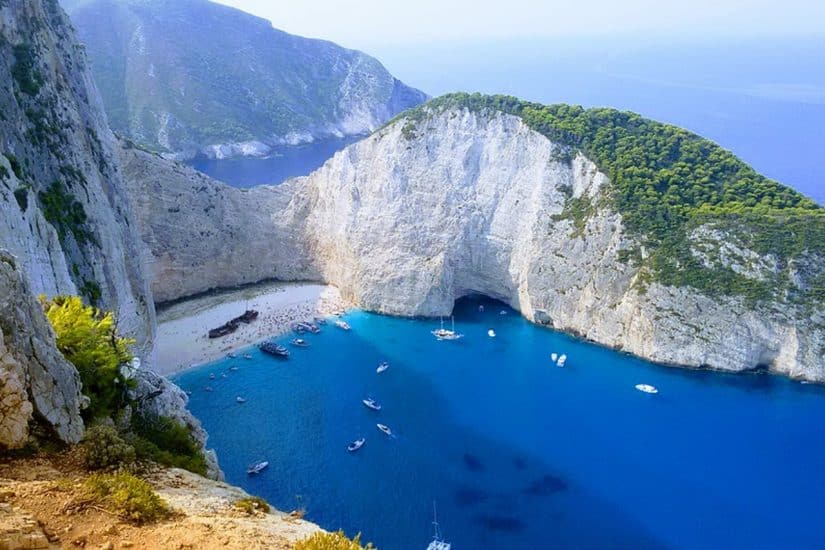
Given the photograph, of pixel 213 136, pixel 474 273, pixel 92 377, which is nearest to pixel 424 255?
pixel 474 273

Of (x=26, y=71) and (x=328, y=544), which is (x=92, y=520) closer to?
(x=328, y=544)

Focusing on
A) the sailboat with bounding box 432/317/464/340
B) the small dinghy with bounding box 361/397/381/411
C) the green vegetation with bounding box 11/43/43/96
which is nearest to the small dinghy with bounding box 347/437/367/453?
the small dinghy with bounding box 361/397/381/411

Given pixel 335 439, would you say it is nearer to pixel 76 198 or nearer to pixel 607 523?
pixel 607 523

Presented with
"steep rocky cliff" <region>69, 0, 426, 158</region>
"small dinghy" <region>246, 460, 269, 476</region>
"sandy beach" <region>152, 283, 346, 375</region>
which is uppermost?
"steep rocky cliff" <region>69, 0, 426, 158</region>

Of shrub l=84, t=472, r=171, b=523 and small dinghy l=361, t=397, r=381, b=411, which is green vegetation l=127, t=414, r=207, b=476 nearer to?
shrub l=84, t=472, r=171, b=523

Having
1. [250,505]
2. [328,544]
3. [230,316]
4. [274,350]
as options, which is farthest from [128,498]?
[230,316]

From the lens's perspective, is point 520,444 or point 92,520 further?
point 520,444
